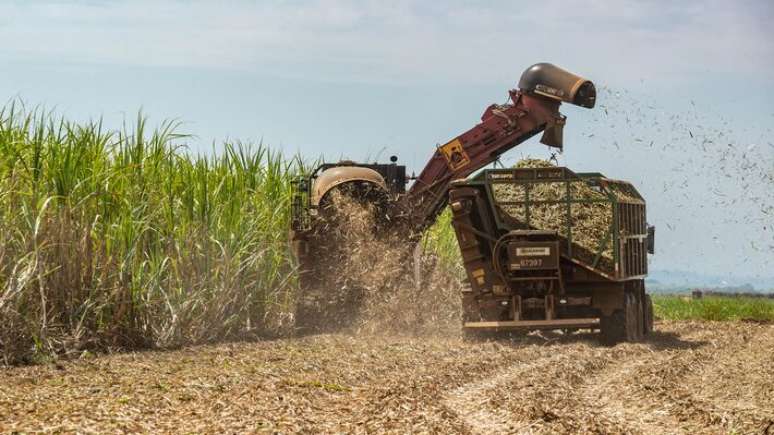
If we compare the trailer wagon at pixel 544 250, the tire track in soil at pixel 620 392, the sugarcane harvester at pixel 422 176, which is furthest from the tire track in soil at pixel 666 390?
the sugarcane harvester at pixel 422 176

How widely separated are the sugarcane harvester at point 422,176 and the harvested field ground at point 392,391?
7.90 ft

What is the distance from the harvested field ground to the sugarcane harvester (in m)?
2.41

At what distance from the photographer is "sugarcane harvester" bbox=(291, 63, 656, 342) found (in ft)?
62.0

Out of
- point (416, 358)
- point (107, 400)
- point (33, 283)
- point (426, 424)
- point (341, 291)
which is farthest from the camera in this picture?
point (341, 291)

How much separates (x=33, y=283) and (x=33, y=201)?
92 cm

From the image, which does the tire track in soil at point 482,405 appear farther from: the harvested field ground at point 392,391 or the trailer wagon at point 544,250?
the trailer wagon at point 544,250

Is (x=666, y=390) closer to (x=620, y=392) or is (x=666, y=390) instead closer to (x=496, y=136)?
(x=620, y=392)

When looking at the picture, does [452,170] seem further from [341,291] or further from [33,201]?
[33,201]

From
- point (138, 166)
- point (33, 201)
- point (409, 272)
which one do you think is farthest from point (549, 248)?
point (33, 201)

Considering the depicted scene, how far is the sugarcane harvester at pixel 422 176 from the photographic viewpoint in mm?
18891

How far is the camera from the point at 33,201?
518 inches

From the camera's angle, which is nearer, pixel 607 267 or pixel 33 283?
pixel 33 283

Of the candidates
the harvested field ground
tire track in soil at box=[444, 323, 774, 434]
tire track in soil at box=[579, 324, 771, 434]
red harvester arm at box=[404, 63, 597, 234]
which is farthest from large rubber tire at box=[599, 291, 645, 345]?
red harvester arm at box=[404, 63, 597, 234]

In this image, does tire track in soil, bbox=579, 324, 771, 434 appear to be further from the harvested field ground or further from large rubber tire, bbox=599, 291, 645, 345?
large rubber tire, bbox=599, 291, 645, 345
